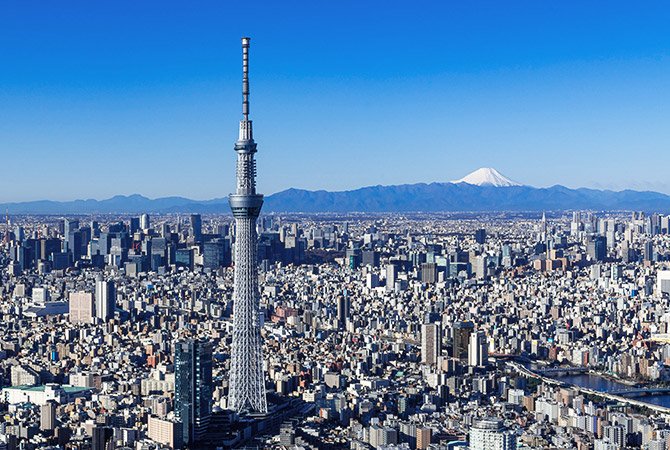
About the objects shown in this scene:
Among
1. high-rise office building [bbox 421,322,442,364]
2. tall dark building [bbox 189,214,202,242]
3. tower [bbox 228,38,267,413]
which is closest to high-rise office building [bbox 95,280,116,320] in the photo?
high-rise office building [bbox 421,322,442,364]

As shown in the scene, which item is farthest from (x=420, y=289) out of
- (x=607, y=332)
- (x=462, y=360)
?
(x=462, y=360)

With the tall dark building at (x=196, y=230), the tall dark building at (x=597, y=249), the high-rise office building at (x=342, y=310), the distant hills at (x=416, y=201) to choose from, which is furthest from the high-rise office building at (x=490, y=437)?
the distant hills at (x=416, y=201)

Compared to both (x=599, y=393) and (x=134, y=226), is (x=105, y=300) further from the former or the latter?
(x=134, y=226)

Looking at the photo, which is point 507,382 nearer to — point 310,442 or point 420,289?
point 310,442

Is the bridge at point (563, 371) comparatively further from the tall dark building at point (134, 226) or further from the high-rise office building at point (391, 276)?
the tall dark building at point (134, 226)

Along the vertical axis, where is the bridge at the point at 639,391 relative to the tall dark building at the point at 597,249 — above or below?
below

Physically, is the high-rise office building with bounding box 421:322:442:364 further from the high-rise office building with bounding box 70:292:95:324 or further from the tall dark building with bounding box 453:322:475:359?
the high-rise office building with bounding box 70:292:95:324

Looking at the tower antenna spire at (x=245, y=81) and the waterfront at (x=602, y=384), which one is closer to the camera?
the tower antenna spire at (x=245, y=81)
